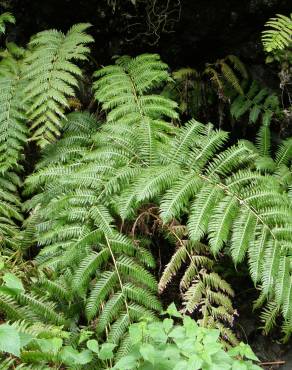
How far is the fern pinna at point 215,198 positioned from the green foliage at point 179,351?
619 millimetres

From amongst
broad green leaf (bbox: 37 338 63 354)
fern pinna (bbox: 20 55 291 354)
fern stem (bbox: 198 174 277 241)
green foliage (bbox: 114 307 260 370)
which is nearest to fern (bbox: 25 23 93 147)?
fern pinna (bbox: 20 55 291 354)

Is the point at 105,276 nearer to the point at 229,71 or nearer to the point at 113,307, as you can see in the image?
the point at 113,307

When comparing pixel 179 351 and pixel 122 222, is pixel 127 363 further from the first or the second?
pixel 122 222

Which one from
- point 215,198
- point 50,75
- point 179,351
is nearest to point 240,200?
point 215,198

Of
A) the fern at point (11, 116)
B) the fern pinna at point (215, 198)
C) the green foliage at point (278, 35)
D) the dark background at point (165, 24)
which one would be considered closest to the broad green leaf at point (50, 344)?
the fern pinna at point (215, 198)

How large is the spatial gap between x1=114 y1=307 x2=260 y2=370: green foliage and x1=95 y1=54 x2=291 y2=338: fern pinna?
619 millimetres

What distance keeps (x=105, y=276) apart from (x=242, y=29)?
2.53m

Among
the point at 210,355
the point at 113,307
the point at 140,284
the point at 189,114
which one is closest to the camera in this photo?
the point at 210,355

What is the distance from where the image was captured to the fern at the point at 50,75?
3.56 m

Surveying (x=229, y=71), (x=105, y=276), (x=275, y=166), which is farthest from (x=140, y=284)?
(x=229, y=71)

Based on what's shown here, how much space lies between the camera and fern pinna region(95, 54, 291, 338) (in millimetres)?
2846

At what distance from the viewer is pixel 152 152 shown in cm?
327

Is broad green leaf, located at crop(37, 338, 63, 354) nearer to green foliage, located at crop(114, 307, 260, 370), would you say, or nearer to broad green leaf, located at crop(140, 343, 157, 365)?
green foliage, located at crop(114, 307, 260, 370)

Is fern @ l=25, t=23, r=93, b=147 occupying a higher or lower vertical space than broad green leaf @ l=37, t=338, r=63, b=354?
higher
